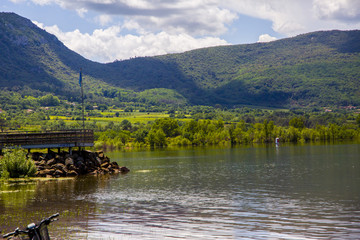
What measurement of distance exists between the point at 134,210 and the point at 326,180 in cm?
2886

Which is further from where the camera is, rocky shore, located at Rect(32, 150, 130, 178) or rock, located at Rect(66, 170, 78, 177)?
rock, located at Rect(66, 170, 78, 177)

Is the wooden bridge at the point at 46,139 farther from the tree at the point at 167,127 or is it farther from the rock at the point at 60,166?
the tree at the point at 167,127

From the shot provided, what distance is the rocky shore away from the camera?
59.5 metres

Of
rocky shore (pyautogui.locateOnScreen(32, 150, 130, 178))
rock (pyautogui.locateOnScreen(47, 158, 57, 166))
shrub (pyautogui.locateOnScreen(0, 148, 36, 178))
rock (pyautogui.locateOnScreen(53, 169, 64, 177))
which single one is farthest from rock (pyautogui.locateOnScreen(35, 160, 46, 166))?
shrub (pyautogui.locateOnScreen(0, 148, 36, 178))

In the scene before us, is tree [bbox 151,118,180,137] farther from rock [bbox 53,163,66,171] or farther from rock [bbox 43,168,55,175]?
rock [bbox 43,168,55,175]

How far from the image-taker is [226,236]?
2408 centimetres

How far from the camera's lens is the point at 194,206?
3497 cm

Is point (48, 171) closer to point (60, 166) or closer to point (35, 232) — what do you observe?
point (60, 166)

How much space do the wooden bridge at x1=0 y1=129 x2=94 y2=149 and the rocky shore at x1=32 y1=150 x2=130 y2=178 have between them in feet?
4.95

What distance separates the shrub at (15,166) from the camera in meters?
54.6

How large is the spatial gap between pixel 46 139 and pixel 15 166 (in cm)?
863

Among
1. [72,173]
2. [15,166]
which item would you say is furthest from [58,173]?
[15,166]

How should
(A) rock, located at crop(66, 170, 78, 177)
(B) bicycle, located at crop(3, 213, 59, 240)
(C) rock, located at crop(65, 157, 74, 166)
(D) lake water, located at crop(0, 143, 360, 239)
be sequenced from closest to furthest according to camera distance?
1. (B) bicycle, located at crop(3, 213, 59, 240)
2. (D) lake water, located at crop(0, 143, 360, 239)
3. (A) rock, located at crop(66, 170, 78, 177)
4. (C) rock, located at crop(65, 157, 74, 166)

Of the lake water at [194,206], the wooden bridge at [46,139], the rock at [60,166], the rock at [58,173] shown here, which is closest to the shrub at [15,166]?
the rock at [58,173]
